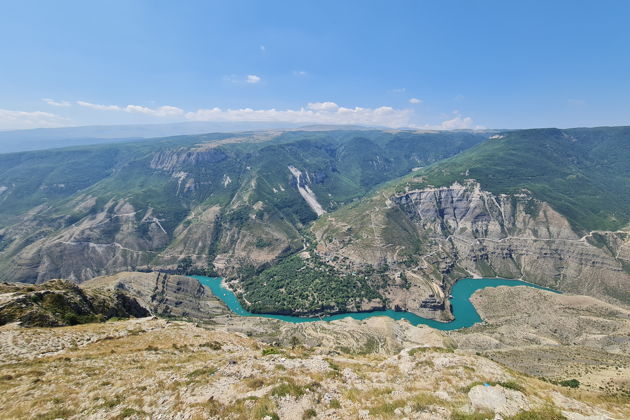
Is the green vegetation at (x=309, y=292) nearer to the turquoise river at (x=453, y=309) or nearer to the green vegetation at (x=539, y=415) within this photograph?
the turquoise river at (x=453, y=309)

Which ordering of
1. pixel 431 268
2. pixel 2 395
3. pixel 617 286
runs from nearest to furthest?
pixel 2 395 < pixel 617 286 < pixel 431 268

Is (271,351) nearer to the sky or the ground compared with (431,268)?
nearer to the sky

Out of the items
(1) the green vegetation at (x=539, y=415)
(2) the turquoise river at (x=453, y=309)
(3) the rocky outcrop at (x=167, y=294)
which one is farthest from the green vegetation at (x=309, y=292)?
(1) the green vegetation at (x=539, y=415)

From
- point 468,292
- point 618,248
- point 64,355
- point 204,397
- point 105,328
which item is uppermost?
point 204,397

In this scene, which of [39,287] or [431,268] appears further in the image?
[431,268]

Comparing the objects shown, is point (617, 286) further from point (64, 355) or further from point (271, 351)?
point (64, 355)

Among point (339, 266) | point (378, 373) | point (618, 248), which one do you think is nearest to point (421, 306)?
point (339, 266)

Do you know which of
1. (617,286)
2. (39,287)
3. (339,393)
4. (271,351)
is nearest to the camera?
(339,393)
